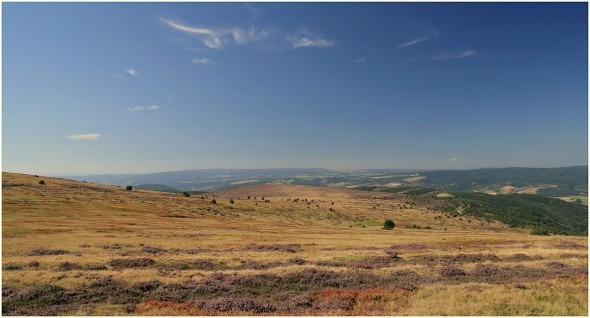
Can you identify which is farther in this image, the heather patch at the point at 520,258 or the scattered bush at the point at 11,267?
the heather patch at the point at 520,258

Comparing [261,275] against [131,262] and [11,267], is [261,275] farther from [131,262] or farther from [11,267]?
[11,267]

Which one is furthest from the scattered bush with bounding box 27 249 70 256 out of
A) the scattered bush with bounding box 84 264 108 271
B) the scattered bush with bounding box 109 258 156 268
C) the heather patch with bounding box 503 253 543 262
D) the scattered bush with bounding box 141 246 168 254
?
the heather patch with bounding box 503 253 543 262

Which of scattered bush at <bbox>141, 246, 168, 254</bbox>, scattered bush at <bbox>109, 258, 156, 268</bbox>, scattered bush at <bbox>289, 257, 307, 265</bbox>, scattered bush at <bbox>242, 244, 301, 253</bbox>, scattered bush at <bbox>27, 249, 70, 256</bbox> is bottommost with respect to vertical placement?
scattered bush at <bbox>242, 244, 301, 253</bbox>

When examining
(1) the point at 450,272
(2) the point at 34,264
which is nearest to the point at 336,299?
(1) the point at 450,272

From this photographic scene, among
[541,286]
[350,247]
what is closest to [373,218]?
[350,247]

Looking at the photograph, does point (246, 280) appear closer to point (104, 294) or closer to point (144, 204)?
point (104, 294)

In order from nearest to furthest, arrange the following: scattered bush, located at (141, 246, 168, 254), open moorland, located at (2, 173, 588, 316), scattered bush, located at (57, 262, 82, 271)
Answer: open moorland, located at (2, 173, 588, 316)
scattered bush, located at (57, 262, 82, 271)
scattered bush, located at (141, 246, 168, 254)

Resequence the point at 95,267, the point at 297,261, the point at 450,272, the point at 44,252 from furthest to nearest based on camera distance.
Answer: the point at 297,261, the point at 44,252, the point at 450,272, the point at 95,267

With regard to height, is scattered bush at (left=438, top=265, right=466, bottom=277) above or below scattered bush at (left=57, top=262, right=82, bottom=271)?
below

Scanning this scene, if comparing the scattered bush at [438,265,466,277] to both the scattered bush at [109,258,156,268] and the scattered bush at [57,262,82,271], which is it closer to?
the scattered bush at [109,258,156,268]

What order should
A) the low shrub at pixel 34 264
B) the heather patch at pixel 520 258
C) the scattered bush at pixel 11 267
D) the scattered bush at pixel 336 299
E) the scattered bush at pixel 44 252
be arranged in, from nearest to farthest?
the scattered bush at pixel 336 299
the scattered bush at pixel 11 267
the low shrub at pixel 34 264
the scattered bush at pixel 44 252
the heather patch at pixel 520 258

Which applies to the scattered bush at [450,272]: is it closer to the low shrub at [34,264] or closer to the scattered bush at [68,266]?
the scattered bush at [68,266]

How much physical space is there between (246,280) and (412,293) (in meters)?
13.1

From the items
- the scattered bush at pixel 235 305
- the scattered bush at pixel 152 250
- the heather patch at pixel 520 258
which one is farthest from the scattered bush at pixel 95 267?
the heather patch at pixel 520 258
